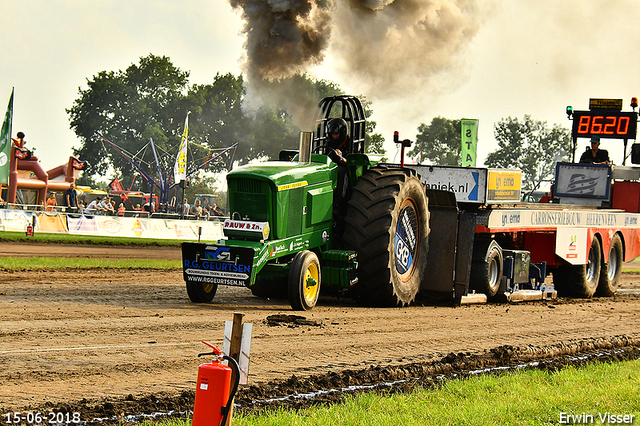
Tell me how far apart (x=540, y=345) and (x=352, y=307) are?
3096 millimetres

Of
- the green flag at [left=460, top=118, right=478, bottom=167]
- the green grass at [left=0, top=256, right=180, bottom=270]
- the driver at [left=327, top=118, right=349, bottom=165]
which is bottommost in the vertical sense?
the green grass at [left=0, top=256, right=180, bottom=270]

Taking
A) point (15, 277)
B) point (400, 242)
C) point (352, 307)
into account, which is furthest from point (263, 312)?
point (15, 277)

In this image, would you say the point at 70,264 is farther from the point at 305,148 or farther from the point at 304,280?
the point at 304,280

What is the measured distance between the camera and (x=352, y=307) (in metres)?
10.6

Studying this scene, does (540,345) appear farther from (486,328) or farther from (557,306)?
(557,306)

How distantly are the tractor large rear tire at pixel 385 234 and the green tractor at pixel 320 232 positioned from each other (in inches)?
0.6

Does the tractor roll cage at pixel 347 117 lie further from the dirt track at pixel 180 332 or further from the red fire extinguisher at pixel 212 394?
the red fire extinguisher at pixel 212 394

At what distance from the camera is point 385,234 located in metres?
10.1

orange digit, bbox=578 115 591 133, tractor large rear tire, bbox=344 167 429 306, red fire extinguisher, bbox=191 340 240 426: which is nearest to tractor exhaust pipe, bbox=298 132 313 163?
tractor large rear tire, bbox=344 167 429 306

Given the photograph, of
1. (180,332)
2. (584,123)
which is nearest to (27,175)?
(584,123)

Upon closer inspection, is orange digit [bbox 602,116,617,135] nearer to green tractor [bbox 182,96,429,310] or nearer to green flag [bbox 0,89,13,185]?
green tractor [bbox 182,96,429,310]

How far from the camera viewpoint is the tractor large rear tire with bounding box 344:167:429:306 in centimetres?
1020

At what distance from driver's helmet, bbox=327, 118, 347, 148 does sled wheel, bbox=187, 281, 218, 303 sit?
2988 mm

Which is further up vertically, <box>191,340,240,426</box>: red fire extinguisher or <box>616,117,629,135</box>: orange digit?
<box>616,117,629,135</box>: orange digit
